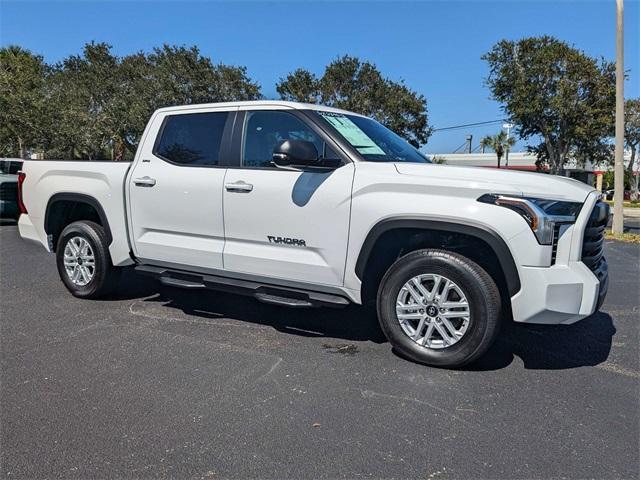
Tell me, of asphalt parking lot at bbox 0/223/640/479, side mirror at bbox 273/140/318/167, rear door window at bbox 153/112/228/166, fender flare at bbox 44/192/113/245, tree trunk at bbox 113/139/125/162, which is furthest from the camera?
tree trunk at bbox 113/139/125/162

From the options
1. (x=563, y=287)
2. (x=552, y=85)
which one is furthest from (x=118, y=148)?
(x=563, y=287)

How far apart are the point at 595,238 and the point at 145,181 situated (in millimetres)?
3871

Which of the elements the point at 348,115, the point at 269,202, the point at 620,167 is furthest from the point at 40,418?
the point at 620,167

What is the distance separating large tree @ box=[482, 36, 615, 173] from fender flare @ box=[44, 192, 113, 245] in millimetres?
20435

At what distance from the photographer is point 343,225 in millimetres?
3967

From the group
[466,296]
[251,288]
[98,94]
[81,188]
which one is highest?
[98,94]

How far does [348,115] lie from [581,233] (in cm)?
226

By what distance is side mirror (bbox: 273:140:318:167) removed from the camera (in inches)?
154

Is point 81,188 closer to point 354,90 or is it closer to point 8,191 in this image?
point 8,191

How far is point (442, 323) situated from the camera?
3764 mm

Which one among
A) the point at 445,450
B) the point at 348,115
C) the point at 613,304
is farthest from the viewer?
the point at 613,304

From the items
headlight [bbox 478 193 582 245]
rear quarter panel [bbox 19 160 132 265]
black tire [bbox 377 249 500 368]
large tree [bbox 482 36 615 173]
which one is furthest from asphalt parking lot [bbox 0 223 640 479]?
large tree [bbox 482 36 615 173]

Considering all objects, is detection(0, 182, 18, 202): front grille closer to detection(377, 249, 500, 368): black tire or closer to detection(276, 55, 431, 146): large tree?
detection(377, 249, 500, 368): black tire

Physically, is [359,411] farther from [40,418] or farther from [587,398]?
[40,418]
